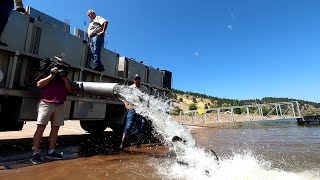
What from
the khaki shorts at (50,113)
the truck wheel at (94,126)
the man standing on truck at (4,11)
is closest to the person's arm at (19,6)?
the man standing on truck at (4,11)

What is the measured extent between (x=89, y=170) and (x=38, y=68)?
247 centimetres

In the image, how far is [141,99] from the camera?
5.27 meters

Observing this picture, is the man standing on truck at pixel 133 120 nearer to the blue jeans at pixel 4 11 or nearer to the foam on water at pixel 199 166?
the foam on water at pixel 199 166

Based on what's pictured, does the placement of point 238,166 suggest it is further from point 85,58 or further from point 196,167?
point 85,58

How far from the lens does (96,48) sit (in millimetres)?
6320

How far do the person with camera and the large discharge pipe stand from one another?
1.08 ft

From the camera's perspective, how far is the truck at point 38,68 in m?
4.72

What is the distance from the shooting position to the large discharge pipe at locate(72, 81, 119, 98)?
15.5 feet

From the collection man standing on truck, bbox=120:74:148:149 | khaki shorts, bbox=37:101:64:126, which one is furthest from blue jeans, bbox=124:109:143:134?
khaki shorts, bbox=37:101:64:126

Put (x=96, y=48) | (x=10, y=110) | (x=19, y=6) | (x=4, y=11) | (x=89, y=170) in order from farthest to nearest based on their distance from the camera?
(x=96, y=48), (x=19, y=6), (x=10, y=110), (x=4, y=11), (x=89, y=170)

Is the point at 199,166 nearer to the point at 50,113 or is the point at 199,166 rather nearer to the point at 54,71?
the point at 50,113

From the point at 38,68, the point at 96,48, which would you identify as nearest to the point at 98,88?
the point at 38,68

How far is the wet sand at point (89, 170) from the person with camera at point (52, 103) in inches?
18.6

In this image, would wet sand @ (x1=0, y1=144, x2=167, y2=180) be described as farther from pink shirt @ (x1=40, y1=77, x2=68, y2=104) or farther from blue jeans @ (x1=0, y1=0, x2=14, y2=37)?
blue jeans @ (x1=0, y1=0, x2=14, y2=37)
